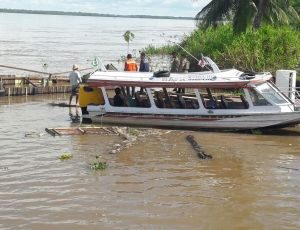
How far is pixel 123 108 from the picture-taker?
1658 cm

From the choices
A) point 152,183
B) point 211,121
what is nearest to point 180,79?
point 211,121

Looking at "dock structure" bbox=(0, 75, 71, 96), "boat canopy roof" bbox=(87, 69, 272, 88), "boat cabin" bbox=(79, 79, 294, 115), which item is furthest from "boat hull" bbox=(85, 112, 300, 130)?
"dock structure" bbox=(0, 75, 71, 96)

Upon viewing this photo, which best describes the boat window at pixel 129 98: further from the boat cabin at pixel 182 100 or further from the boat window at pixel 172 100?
the boat window at pixel 172 100

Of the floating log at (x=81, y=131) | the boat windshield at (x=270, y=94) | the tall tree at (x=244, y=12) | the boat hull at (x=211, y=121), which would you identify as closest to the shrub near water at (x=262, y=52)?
the tall tree at (x=244, y=12)

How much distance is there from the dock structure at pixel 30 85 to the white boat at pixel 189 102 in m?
6.67

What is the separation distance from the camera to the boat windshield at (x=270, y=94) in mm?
15566

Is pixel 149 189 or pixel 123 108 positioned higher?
pixel 123 108

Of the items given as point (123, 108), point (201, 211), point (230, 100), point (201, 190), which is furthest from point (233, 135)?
point (201, 211)

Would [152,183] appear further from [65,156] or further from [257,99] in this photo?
[257,99]

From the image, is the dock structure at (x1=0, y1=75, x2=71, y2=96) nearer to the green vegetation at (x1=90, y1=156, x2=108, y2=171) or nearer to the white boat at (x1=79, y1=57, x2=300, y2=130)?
the white boat at (x1=79, y1=57, x2=300, y2=130)

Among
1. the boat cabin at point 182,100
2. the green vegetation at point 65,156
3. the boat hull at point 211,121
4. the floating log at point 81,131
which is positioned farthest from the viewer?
the boat cabin at point 182,100

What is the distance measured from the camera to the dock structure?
2269cm

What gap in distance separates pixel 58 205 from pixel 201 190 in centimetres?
276

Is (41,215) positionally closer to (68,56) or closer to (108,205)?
(108,205)
